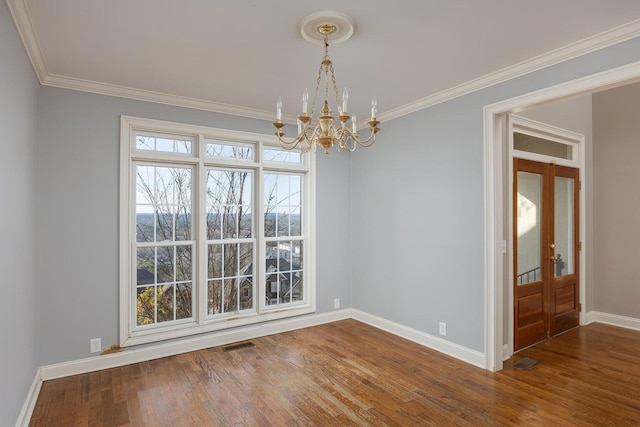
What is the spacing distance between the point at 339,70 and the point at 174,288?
9.23ft

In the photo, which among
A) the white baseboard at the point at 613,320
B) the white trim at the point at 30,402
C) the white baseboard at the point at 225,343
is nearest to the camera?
the white trim at the point at 30,402

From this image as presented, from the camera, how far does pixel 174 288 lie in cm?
384

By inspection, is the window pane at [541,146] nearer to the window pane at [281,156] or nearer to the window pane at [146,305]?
the window pane at [281,156]

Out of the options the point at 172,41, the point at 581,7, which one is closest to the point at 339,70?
the point at 172,41

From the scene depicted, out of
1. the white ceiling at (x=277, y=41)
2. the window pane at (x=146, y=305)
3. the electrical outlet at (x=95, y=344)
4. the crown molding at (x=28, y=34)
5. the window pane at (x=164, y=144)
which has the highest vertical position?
the white ceiling at (x=277, y=41)

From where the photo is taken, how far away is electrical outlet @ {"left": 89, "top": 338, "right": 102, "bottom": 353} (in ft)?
10.8

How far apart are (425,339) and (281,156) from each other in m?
2.77

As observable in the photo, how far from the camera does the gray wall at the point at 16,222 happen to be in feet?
6.51

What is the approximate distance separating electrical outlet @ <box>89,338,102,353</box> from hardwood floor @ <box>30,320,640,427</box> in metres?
0.23

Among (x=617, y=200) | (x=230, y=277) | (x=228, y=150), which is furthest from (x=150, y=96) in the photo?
(x=617, y=200)

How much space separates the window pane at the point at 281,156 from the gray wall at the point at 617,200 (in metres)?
4.05

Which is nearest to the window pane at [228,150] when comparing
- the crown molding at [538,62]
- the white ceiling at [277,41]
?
the white ceiling at [277,41]

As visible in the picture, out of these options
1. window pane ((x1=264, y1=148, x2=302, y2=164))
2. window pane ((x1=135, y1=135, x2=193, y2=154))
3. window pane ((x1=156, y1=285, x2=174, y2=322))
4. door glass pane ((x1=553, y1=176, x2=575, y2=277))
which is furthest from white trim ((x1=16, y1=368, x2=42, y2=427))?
door glass pane ((x1=553, y1=176, x2=575, y2=277))

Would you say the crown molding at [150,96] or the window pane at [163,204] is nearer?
the crown molding at [150,96]
